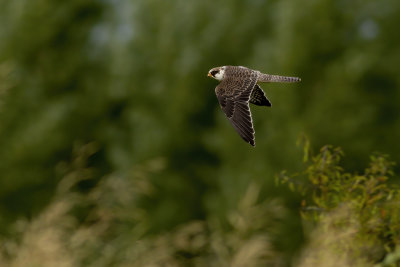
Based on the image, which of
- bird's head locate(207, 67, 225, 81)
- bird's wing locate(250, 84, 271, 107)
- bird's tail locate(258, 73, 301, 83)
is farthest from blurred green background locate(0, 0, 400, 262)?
bird's tail locate(258, 73, 301, 83)

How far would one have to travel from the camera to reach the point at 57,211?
22.1 ft

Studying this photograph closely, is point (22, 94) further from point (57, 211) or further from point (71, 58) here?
point (57, 211)

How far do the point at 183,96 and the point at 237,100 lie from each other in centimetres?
1180

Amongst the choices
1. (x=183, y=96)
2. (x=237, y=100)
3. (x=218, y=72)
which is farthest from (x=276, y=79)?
(x=183, y=96)

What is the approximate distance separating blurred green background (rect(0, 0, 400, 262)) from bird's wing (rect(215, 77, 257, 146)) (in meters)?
9.43

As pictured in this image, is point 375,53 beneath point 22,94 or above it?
beneath

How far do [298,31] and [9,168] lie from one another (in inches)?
258

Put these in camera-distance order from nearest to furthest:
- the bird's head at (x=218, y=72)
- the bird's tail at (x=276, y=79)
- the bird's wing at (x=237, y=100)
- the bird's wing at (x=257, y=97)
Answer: the bird's tail at (x=276, y=79), the bird's wing at (x=237, y=100), the bird's wing at (x=257, y=97), the bird's head at (x=218, y=72)

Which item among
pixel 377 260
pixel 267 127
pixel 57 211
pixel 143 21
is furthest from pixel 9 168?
pixel 377 260

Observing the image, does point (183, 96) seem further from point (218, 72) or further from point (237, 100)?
point (237, 100)

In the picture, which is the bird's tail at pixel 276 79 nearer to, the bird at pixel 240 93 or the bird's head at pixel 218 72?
the bird at pixel 240 93

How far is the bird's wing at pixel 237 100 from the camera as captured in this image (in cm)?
466

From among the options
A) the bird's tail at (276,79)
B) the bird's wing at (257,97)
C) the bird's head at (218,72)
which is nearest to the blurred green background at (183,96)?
the bird's head at (218,72)

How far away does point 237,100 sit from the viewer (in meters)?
4.98
